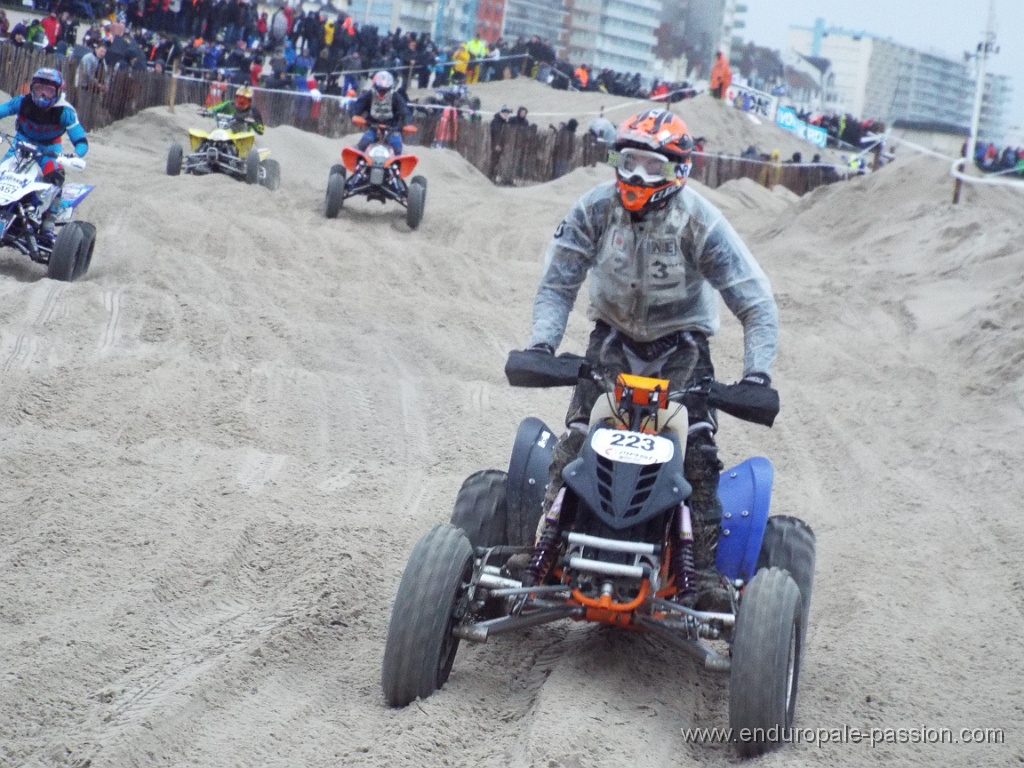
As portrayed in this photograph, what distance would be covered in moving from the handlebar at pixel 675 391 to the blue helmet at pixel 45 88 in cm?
690

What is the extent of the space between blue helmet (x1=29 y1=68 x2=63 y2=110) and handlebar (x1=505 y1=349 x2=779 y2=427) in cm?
690

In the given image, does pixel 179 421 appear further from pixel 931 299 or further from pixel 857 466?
pixel 931 299

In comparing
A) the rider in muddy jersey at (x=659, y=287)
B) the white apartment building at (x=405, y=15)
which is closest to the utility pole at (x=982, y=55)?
the rider in muddy jersey at (x=659, y=287)

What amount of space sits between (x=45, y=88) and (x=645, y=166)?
6.95 metres

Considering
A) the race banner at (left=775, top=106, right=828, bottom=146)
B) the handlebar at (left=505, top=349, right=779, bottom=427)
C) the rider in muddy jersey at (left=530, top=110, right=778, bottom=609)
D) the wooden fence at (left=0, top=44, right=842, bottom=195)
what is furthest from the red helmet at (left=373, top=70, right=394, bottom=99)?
the race banner at (left=775, top=106, right=828, bottom=146)

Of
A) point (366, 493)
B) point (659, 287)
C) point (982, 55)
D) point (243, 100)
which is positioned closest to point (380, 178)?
point (243, 100)

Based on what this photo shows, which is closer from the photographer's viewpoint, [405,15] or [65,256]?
[65,256]

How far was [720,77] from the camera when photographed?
104 ft

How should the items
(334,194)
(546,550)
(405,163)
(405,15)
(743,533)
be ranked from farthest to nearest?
(405,15), (405,163), (334,194), (743,533), (546,550)

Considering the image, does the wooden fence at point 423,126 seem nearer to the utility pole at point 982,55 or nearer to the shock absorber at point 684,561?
the utility pole at point 982,55

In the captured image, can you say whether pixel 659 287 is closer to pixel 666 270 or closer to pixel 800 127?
pixel 666 270

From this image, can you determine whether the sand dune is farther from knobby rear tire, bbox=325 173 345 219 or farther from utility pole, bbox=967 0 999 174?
utility pole, bbox=967 0 999 174

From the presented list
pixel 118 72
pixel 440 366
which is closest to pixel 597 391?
pixel 440 366

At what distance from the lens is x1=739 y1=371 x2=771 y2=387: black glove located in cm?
380
